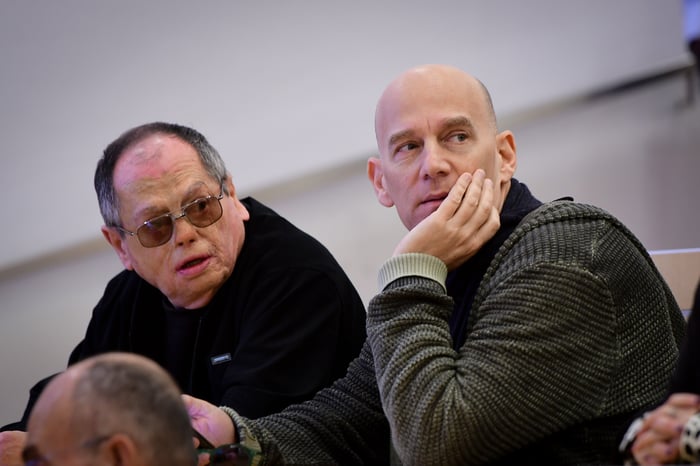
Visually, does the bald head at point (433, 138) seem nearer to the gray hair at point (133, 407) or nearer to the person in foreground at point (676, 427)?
the person in foreground at point (676, 427)

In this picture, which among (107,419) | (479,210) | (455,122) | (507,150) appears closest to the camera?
(107,419)

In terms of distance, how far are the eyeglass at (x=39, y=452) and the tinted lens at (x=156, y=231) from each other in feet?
4.51

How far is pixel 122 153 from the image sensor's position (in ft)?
8.40

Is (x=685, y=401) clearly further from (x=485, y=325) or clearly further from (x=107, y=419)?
(x=107, y=419)

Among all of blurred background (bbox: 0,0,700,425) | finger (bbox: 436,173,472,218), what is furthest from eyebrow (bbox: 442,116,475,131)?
blurred background (bbox: 0,0,700,425)

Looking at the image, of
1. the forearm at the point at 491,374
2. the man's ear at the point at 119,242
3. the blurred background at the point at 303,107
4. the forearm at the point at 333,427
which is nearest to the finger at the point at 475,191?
the forearm at the point at 491,374

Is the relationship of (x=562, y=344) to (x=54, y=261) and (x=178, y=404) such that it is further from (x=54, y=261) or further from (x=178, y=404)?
(x=54, y=261)

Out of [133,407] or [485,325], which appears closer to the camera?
[133,407]

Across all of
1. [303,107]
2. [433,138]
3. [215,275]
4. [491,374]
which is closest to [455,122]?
[433,138]

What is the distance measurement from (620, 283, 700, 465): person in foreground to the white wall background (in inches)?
108

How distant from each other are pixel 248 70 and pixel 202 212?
160cm

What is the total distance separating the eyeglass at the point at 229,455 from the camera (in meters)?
1.61

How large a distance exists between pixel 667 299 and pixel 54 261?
2634 millimetres

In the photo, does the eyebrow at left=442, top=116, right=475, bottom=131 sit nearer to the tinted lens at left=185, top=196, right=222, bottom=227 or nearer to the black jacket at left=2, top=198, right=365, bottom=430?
the black jacket at left=2, top=198, right=365, bottom=430
